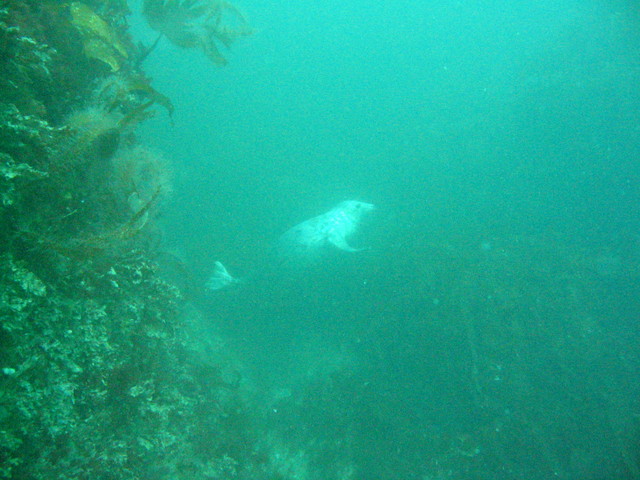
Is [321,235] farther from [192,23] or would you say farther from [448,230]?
[192,23]

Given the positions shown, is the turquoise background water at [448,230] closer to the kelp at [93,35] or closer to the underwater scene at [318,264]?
the underwater scene at [318,264]

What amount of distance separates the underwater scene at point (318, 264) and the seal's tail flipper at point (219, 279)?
0.11 m

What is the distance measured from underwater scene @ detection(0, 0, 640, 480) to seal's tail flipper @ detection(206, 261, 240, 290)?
110 millimetres

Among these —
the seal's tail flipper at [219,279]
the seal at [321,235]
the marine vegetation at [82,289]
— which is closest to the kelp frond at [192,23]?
the marine vegetation at [82,289]

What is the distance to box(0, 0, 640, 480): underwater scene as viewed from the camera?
2.73 m

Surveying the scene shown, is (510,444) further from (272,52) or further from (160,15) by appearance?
(272,52)

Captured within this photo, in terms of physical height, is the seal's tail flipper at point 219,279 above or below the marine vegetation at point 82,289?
below

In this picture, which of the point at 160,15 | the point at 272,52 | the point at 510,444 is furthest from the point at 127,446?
the point at 272,52

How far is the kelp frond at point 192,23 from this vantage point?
20.9 feet

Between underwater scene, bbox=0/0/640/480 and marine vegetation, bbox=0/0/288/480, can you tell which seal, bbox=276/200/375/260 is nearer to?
underwater scene, bbox=0/0/640/480

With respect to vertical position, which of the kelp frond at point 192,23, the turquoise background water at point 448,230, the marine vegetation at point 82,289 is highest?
the kelp frond at point 192,23

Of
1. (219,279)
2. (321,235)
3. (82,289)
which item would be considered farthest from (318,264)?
(82,289)

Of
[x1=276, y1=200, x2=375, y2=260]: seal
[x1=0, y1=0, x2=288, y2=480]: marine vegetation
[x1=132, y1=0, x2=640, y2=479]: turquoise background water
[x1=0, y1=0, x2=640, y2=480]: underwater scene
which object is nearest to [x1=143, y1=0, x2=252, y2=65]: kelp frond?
[x1=0, y1=0, x2=640, y2=480]: underwater scene

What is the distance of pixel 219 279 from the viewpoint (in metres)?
7.88
